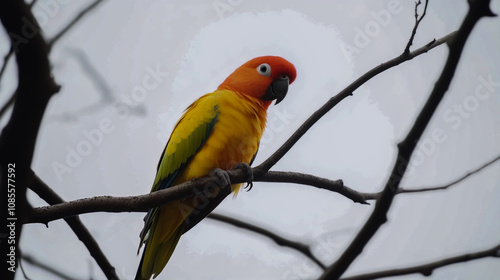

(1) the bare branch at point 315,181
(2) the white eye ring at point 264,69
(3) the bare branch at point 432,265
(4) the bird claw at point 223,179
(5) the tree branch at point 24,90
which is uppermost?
(5) the tree branch at point 24,90

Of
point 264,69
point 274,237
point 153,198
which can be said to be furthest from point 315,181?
point 264,69

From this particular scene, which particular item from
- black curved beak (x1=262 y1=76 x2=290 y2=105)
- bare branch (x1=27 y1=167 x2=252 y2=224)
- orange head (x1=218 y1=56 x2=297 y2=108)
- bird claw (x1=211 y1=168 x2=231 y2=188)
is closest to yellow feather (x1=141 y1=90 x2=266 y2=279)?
bird claw (x1=211 y1=168 x2=231 y2=188)

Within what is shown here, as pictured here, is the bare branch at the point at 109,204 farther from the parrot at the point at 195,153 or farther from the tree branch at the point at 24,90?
the parrot at the point at 195,153

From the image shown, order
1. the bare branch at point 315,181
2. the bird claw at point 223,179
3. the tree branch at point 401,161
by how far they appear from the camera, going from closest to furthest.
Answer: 1. the tree branch at point 401,161
2. the bare branch at point 315,181
3. the bird claw at point 223,179

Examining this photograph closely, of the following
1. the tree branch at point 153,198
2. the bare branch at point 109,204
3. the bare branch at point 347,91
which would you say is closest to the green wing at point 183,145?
the tree branch at point 153,198

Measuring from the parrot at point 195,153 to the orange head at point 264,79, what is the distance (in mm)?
283

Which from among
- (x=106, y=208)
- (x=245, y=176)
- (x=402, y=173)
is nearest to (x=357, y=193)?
(x=245, y=176)

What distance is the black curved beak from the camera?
527 centimetres

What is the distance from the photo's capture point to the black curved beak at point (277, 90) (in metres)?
5.27

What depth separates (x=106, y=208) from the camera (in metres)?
2.76

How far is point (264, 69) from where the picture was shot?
534 centimetres

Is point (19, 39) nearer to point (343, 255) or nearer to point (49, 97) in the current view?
point (49, 97)

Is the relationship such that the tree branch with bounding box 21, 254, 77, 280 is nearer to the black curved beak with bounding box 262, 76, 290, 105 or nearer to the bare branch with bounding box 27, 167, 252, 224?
the bare branch with bounding box 27, 167, 252, 224

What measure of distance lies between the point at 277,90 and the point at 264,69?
0.94ft
